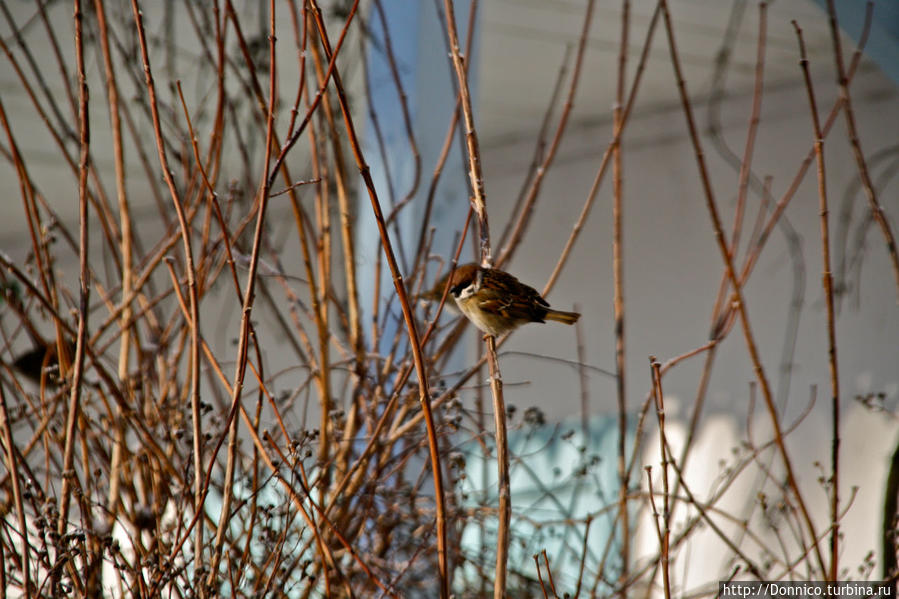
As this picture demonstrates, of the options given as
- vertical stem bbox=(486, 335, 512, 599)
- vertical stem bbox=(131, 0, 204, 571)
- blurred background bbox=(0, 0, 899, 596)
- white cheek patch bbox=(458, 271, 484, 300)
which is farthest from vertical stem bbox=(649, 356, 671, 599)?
blurred background bbox=(0, 0, 899, 596)

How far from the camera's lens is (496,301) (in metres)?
1.50

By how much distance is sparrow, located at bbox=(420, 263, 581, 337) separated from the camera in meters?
1.46

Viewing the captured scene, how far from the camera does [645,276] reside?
184 inches

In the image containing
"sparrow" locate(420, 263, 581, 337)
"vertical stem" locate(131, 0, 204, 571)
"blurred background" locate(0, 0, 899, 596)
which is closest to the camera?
"vertical stem" locate(131, 0, 204, 571)

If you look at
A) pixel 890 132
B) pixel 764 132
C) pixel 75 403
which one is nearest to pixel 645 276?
pixel 764 132

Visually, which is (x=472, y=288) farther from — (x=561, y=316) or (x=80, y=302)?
(x=80, y=302)

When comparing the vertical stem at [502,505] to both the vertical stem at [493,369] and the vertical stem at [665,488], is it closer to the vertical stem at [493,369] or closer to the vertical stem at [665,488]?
the vertical stem at [493,369]

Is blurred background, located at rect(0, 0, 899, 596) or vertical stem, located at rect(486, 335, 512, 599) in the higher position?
blurred background, located at rect(0, 0, 899, 596)

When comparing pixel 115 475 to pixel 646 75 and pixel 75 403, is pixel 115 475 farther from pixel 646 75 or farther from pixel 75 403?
pixel 646 75

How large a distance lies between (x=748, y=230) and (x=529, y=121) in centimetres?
124

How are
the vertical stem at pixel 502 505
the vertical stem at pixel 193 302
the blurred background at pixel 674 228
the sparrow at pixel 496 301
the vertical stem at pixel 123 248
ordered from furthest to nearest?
the blurred background at pixel 674 228
the sparrow at pixel 496 301
the vertical stem at pixel 123 248
the vertical stem at pixel 193 302
the vertical stem at pixel 502 505

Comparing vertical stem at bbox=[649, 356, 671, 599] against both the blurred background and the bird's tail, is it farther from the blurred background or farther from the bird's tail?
the blurred background

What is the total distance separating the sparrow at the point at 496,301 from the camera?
4.80 ft

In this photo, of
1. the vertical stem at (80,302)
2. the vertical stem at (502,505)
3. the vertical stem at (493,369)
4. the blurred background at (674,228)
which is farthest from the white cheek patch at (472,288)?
the blurred background at (674,228)
